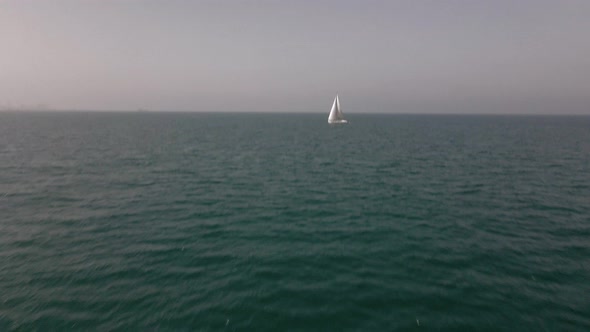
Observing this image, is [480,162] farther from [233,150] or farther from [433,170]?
[233,150]

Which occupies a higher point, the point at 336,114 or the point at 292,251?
the point at 336,114

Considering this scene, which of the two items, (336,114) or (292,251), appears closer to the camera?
(292,251)

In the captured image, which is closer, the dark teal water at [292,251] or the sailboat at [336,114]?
the dark teal water at [292,251]

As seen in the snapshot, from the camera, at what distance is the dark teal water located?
1491 centimetres

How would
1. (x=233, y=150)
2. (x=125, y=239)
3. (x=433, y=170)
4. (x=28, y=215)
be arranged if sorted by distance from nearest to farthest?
(x=125, y=239) < (x=28, y=215) < (x=433, y=170) < (x=233, y=150)

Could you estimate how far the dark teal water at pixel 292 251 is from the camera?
587 inches

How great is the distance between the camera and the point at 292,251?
21.3 meters

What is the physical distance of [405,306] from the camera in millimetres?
15578

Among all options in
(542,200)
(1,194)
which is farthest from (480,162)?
(1,194)

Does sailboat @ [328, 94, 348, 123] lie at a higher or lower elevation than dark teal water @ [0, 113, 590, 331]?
higher

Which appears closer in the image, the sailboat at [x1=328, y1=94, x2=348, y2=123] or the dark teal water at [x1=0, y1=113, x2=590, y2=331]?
the dark teal water at [x1=0, y1=113, x2=590, y2=331]

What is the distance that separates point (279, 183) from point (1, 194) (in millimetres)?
30711

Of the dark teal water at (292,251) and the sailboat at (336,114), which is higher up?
the sailboat at (336,114)

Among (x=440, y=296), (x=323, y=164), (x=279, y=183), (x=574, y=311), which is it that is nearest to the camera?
(x=574, y=311)
